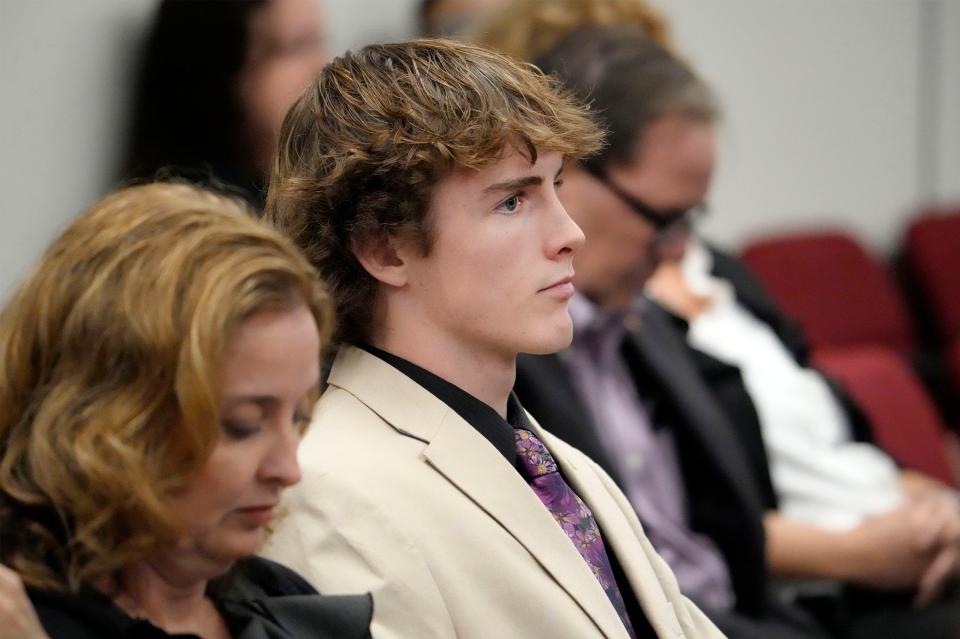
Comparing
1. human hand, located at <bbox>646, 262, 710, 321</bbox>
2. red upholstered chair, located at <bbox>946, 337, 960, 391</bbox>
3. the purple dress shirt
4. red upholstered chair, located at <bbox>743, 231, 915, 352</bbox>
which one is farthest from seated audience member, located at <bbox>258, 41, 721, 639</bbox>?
red upholstered chair, located at <bbox>946, 337, 960, 391</bbox>

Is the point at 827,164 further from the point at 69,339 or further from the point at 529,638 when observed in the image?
the point at 69,339

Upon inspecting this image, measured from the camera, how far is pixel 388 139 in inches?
62.4

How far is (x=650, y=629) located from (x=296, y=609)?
0.51m

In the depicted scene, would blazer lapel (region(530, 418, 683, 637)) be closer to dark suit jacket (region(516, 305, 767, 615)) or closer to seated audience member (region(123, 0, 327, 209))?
dark suit jacket (region(516, 305, 767, 615))

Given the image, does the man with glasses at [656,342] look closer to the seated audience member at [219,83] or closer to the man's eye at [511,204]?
the seated audience member at [219,83]

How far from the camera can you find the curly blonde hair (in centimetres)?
158

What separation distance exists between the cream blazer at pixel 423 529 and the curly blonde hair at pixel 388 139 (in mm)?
135

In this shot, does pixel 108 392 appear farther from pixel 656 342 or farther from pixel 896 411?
pixel 896 411

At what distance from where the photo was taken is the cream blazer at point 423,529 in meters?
1.49

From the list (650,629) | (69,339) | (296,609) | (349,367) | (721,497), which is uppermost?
(69,339)

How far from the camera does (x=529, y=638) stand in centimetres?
153

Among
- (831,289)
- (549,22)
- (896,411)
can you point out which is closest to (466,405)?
(549,22)

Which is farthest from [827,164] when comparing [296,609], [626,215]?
[296,609]

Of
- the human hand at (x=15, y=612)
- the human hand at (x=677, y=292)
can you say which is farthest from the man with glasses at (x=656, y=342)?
the human hand at (x=15, y=612)
